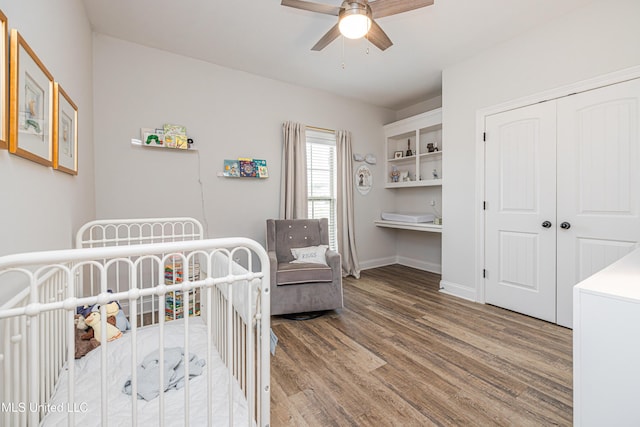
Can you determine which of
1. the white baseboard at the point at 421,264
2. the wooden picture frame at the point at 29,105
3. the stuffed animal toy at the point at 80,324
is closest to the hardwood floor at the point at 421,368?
the stuffed animal toy at the point at 80,324

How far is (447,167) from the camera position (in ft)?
10.6

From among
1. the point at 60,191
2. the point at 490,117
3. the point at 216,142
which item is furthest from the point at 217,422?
the point at 490,117

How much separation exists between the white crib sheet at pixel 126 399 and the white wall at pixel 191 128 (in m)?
1.80

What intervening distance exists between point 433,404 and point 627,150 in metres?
2.31

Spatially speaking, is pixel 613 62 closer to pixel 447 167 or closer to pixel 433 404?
pixel 447 167

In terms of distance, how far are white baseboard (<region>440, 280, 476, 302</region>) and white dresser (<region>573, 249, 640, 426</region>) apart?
213cm

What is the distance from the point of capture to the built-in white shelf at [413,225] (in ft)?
11.4

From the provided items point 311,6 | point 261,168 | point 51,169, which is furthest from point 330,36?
point 51,169

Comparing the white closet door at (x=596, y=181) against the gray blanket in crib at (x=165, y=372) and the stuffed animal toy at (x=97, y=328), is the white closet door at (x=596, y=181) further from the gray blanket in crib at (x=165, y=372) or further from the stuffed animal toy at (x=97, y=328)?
the stuffed animal toy at (x=97, y=328)

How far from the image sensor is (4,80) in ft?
2.92

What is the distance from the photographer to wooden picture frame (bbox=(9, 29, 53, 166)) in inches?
37.0

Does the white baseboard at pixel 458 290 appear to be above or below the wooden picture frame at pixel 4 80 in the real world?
below

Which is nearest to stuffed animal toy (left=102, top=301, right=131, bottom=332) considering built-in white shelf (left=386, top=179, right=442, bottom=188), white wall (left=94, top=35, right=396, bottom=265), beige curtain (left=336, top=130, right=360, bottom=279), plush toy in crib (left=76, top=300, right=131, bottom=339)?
plush toy in crib (left=76, top=300, right=131, bottom=339)

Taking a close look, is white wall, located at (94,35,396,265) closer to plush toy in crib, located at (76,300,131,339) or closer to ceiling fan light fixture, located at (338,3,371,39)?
plush toy in crib, located at (76,300,131,339)
